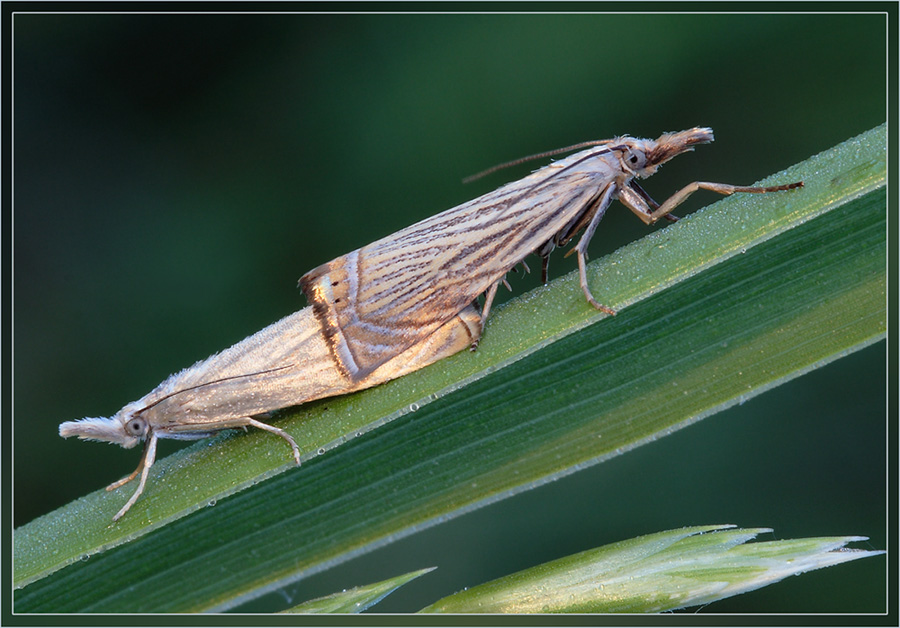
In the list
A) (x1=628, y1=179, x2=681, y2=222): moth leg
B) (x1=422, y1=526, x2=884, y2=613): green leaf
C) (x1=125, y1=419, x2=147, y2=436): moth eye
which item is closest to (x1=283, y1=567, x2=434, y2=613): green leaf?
(x1=422, y1=526, x2=884, y2=613): green leaf

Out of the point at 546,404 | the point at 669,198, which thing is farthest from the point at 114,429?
the point at 669,198

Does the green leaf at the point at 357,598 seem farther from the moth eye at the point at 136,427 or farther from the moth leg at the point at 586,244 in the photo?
the moth eye at the point at 136,427

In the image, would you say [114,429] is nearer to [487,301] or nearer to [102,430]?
[102,430]

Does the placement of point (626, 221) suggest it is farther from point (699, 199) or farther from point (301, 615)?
point (301, 615)

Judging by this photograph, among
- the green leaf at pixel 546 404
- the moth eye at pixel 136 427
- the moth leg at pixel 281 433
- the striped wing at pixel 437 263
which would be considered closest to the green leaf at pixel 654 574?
the green leaf at pixel 546 404

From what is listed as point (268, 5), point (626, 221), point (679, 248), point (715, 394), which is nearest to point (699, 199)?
point (626, 221)

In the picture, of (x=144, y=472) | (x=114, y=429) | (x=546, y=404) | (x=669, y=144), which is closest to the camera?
(x=546, y=404)
